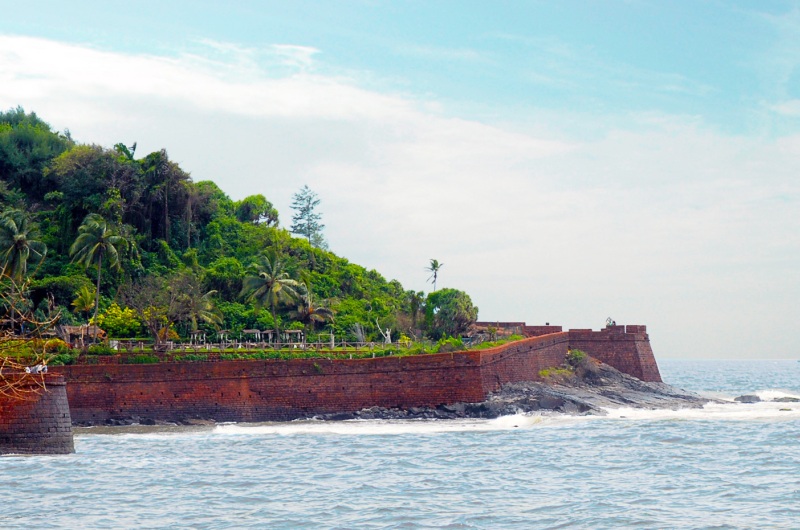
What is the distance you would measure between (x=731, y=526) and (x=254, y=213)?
184 ft

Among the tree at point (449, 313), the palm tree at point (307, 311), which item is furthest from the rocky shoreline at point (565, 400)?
the palm tree at point (307, 311)

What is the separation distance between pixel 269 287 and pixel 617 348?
65.7 ft

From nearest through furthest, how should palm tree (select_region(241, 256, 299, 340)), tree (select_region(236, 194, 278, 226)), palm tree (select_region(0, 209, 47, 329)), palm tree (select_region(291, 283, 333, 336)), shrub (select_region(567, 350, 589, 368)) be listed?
palm tree (select_region(0, 209, 47, 329)) < palm tree (select_region(241, 256, 299, 340)) < shrub (select_region(567, 350, 589, 368)) < palm tree (select_region(291, 283, 333, 336)) < tree (select_region(236, 194, 278, 226))

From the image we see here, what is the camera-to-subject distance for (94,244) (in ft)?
164

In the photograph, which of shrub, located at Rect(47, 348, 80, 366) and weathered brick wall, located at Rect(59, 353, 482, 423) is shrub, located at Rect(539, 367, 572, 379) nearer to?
weathered brick wall, located at Rect(59, 353, 482, 423)

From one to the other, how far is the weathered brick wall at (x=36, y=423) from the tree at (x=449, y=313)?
27086mm

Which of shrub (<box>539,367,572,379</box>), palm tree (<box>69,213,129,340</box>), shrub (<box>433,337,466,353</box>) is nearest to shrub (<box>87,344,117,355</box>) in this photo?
palm tree (<box>69,213,129,340</box>)

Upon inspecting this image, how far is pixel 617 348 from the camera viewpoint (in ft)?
190

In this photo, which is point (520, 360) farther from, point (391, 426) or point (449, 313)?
point (391, 426)

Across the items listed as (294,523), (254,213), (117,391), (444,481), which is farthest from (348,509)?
(254,213)

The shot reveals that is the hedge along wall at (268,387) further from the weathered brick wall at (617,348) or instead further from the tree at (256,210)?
the tree at (256,210)

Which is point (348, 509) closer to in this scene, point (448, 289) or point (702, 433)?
point (702, 433)

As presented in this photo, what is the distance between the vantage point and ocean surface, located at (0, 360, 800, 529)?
22.7 metres

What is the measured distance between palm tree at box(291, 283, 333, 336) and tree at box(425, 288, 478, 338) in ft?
18.8
